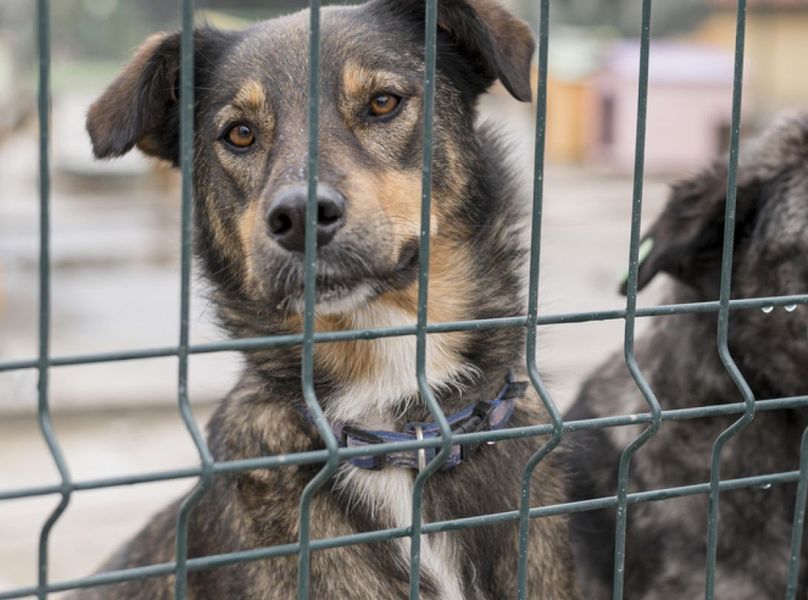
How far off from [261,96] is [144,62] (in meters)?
0.29

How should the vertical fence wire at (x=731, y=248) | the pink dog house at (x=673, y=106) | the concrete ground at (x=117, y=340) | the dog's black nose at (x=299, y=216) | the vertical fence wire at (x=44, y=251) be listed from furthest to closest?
the pink dog house at (x=673, y=106), the concrete ground at (x=117, y=340), the dog's black nose at (x=299, y=216), the vertical fence wire at (x=731, y=248), the vertical fence wire at (x=44, y=251)

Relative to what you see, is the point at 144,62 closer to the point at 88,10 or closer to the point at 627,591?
the point at 627,591

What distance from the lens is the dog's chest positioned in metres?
2.67

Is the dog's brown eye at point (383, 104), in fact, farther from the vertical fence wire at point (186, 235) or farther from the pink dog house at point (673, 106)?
the pink dog house at point (673, 106)

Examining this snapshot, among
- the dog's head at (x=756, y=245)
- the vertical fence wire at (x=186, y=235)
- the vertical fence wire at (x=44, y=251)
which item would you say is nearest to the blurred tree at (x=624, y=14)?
the dog's head at (x=756, y=245)

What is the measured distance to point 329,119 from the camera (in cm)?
272

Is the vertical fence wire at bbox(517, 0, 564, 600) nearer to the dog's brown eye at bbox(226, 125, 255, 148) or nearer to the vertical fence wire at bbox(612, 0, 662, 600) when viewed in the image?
the vertical fence wire at bbox(612, 0, 662, 600)

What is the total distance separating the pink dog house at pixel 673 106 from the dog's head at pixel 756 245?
17.7m

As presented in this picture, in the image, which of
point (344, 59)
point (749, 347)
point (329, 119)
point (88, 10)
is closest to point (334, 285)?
point (329, 119)

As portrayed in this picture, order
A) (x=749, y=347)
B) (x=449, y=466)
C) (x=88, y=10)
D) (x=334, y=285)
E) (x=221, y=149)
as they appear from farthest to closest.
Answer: (x=88, y=10) → (x=749, y=347) → (x=221, y=149) → (x=449, y=466) → (x=334, y=285)

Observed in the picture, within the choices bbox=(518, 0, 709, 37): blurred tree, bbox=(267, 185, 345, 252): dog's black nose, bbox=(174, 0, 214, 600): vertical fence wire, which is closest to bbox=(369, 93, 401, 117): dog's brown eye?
bbox=(267, 185, 345, 252): dog's black nose

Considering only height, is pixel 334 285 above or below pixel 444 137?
below

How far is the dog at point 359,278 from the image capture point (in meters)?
2.60

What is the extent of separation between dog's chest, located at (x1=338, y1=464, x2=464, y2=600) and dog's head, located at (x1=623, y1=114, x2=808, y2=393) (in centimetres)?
92
